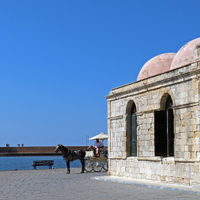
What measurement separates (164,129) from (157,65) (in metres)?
4.22

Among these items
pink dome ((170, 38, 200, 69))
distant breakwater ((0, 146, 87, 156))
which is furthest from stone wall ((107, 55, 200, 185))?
distant breakwater ((0, 146, 87, 156))

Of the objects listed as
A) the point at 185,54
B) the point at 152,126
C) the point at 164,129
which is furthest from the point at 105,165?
the point at 185,54

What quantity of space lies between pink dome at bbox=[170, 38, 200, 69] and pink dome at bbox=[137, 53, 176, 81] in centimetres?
202

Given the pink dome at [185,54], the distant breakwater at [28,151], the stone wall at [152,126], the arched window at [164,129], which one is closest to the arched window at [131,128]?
the stone wall at [152,126]

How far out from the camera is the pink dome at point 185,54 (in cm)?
1559

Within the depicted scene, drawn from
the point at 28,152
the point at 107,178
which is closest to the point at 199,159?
the point at 107,178

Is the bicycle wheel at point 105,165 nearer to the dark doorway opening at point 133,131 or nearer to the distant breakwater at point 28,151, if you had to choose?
the dark doorway opening at point 133,131

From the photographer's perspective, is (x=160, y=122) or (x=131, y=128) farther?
(x=131, y=128)

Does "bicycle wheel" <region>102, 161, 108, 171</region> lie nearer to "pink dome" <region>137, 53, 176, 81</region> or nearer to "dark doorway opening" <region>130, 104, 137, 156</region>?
"dark doorway opening" <region>130, 104, 137, 156</region>

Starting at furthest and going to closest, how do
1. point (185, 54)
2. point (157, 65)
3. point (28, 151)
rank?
point (28, 151), point (157, 65), point (185, 54)

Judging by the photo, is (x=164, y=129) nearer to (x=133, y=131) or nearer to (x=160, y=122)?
(x=160, y=122)

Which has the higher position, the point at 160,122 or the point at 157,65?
the point at 157,65

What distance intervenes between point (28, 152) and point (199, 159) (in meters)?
67.2

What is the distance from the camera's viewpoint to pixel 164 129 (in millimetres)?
15078
